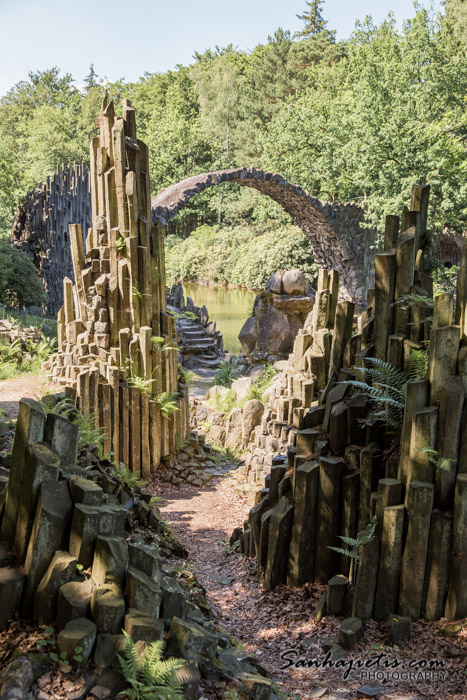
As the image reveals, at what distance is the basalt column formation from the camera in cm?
811

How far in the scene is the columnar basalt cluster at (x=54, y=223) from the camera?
2059cm

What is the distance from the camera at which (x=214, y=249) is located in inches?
1315

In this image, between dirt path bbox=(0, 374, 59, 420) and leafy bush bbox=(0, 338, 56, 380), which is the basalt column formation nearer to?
dirt path bbox=(0, 374, 59, 420)

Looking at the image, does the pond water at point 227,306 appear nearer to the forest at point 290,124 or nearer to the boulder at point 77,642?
the forest at point 290,124

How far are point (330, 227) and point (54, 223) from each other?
32.3 ft

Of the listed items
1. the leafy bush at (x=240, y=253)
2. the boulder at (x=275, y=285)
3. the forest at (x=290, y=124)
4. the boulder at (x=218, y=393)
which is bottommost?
the boulder at (x=218, y=393)

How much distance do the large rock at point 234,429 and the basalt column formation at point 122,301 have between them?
2.25m

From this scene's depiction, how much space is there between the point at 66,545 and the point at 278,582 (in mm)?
2510

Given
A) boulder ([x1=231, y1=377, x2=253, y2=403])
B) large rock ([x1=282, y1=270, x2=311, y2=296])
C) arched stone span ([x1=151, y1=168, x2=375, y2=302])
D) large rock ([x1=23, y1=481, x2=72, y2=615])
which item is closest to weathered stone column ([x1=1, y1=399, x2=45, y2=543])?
large rock ([x1=23, y1=481, x2=72, y2=615])

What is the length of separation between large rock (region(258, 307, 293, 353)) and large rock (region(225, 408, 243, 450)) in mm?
4467

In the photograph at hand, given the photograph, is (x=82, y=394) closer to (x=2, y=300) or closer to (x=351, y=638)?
(x=351, y=638)

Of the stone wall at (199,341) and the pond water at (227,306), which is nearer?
the stone wall at (199,341)

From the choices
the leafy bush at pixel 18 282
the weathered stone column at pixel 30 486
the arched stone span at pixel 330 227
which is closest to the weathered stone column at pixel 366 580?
the weathered stone column at pixel 30 486

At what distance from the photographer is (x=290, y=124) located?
2173 cm
